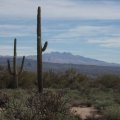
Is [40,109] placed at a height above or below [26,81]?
above

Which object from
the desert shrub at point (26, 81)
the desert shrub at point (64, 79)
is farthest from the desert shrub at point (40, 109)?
the desert shrub at point (64, 79)

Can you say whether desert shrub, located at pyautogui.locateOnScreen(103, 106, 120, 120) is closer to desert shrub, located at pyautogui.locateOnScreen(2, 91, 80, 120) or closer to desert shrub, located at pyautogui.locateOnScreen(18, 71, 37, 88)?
desert shrub, located at pyautogui.locateOnScreen(2, 91, 80, 120)

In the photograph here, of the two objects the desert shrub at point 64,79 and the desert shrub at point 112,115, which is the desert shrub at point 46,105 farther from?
the desert shrub at point 64,79

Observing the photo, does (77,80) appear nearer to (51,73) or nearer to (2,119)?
(51,73)

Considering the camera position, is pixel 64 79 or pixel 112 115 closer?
pixel 112 115

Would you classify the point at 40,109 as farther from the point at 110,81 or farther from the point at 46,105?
the point at 110,81

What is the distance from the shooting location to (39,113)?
13.1 meters

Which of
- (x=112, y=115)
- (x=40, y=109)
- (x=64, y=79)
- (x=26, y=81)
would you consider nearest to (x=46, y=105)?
(x=40, y=109)

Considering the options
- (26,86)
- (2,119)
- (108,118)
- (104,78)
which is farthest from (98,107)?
(104,78)

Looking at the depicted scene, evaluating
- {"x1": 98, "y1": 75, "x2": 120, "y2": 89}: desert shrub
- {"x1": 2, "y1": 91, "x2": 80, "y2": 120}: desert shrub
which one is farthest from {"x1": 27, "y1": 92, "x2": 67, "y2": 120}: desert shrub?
{"x1": 98, "y1": 75, "x2": 120, "y2": 89}: desert shrub

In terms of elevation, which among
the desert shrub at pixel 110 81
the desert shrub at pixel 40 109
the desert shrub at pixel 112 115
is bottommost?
the desert shrub at pixel 110 81

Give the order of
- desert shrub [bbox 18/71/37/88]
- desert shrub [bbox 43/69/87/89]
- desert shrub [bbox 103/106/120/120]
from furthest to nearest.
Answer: desert shrub [bbox 43/69/87/89], desert shrub [bbox 18/71/37/88], desert shrub [bbox 103/106/120/120]

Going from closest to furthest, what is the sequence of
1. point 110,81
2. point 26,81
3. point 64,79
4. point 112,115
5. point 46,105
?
point 46,105 → point 112,115 → point 26,81 → point 110,81 → point 64,79

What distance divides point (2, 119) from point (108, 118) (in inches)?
244
